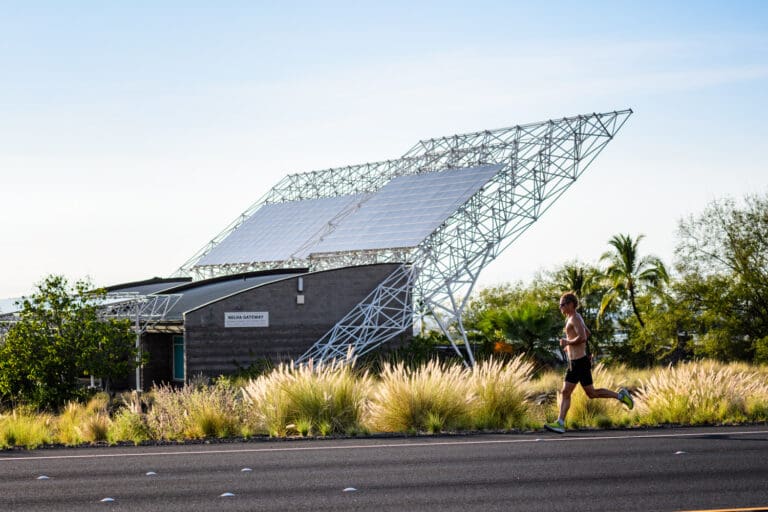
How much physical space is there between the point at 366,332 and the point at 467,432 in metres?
24.9

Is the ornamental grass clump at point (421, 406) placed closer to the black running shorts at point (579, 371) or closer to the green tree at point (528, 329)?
the black running shorts at point (579, 371)

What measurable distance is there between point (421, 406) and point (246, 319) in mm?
21919

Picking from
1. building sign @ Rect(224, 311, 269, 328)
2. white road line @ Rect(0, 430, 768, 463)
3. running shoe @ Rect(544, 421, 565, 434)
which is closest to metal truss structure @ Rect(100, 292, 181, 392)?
building sign @ Rect(224, 311, 269, 328)

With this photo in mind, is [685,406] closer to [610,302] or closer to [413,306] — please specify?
[413,306]

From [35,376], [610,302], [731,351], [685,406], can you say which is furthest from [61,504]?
[610,302]

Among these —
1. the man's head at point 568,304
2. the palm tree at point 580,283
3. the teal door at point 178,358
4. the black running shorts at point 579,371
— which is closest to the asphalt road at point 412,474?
the black running shorts at point 579,371

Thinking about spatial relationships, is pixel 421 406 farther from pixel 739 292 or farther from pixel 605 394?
pixel 739 292

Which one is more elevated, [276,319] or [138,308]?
[138,308]

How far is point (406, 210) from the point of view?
137 feet

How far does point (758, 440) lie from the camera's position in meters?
13.1

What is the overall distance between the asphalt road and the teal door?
2541 cm

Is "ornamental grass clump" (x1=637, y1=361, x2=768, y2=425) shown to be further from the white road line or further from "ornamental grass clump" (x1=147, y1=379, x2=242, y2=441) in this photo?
"ornamental grass clump" (x1=147, y1=379, x2=242, y2=441)

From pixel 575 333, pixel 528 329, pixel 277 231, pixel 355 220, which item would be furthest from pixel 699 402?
pixel 277 231

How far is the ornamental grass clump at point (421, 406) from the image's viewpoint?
15.1 m
